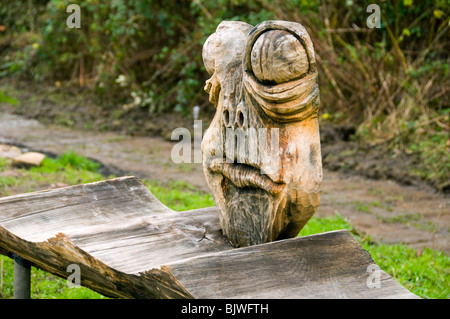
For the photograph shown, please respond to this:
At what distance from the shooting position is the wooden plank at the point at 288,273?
6.07ft

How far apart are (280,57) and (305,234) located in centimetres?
214

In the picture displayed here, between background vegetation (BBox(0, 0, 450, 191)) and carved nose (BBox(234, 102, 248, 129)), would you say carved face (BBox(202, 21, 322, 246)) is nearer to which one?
carved nose (BBox(234, 102, 248, 129))

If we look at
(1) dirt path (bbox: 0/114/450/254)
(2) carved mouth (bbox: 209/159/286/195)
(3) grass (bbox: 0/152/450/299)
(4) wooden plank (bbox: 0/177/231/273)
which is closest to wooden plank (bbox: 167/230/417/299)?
(2) carved mouth (bbox: 209/159/286/195)

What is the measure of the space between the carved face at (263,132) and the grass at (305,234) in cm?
135

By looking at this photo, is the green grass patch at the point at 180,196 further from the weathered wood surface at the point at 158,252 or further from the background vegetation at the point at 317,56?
the background vegetation at the point at 317,56

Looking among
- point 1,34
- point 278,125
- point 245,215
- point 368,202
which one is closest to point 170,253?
point 245,215

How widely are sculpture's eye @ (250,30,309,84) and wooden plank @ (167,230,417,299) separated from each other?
0.62 metres

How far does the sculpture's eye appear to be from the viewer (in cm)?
197

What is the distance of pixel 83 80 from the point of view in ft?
31.6

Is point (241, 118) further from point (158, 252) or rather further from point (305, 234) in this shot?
A: point (305, 234)

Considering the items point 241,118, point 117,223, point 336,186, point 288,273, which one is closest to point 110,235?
point 117,223

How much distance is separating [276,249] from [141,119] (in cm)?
629

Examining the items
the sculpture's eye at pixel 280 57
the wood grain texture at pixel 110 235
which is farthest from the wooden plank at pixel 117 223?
the sculpture's eye at pixel 280 57

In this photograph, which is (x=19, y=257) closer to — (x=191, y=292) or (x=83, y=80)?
(x=191, y=292)
